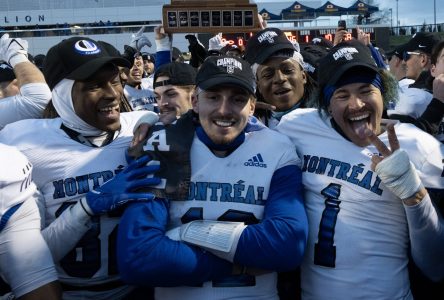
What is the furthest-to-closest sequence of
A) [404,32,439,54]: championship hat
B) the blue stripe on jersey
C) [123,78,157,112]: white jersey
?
[123,78,157,112]: white jersey, [404,32,439,54]: championship hat, the blue stripe on jersey

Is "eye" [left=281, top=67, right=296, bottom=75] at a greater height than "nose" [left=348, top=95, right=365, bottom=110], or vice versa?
"eye" [left=281, top=67, right=296, bottom=75]

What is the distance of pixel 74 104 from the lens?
2.58 metres

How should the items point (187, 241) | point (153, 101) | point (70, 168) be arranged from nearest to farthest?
point (187, 241), point (70, 168), point (153, 101)

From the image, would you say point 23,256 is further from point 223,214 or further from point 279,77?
point 279,77

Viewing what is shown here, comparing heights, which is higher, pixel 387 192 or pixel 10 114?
pixel 10 114

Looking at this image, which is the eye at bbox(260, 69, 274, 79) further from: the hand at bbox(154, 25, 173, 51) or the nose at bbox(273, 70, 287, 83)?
the hand at bbox(154, 25, 173, 51)

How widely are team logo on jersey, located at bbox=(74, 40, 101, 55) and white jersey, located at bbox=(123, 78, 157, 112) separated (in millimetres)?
3562

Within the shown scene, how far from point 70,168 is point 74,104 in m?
0.34

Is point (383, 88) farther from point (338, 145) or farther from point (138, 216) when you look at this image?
point (138, 216)

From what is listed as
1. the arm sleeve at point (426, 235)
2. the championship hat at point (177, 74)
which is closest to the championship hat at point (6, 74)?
the championship hat at point (177, 74)

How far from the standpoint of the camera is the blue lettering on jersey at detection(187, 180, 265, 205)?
2.27 metres

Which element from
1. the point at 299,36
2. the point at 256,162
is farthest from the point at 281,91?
the point at 299,36

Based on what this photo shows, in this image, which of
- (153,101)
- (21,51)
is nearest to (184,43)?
(153,101)

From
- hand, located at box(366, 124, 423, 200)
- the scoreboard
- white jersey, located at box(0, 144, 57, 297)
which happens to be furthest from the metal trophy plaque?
the scoreboard
